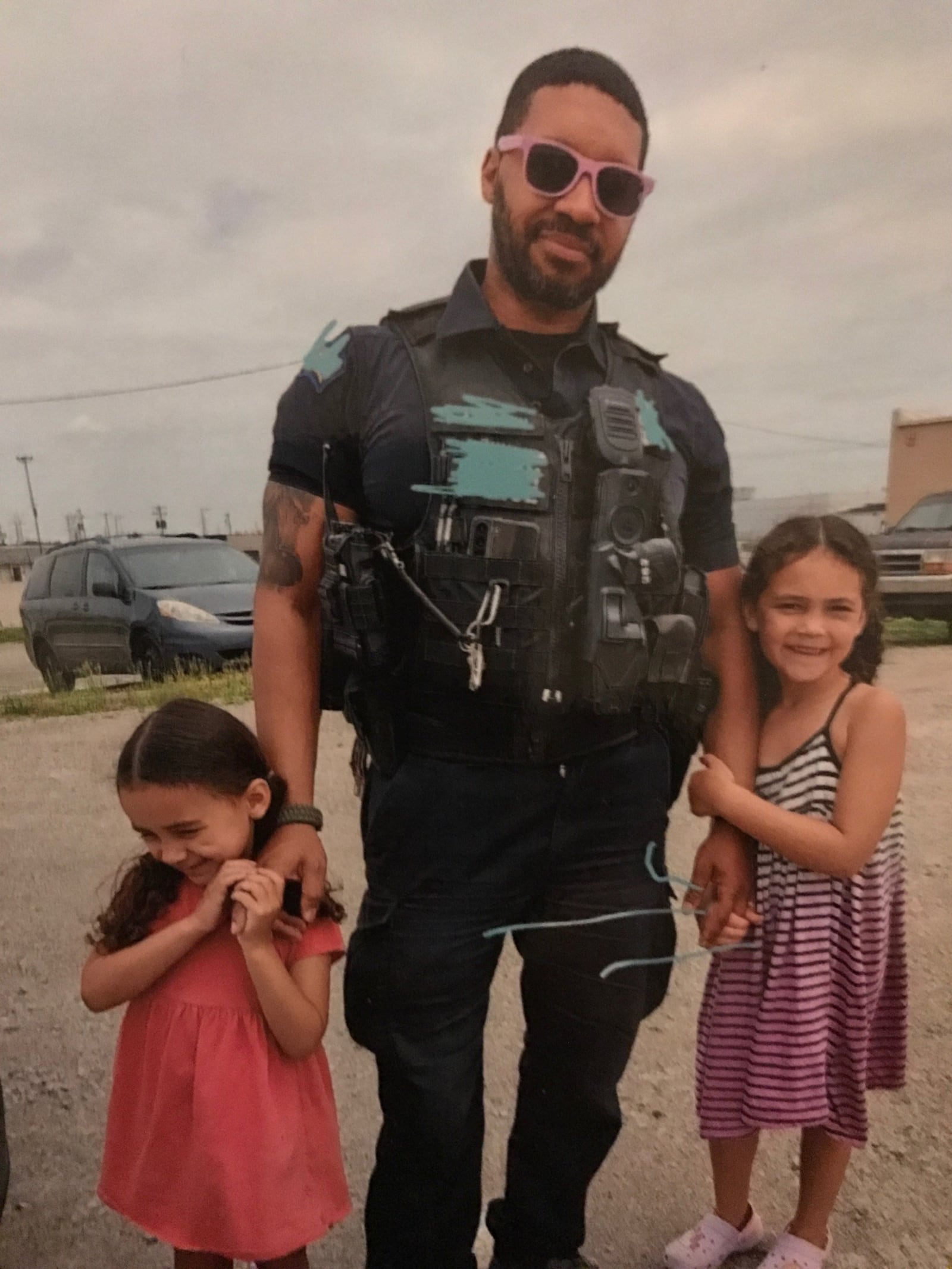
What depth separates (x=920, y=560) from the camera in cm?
291

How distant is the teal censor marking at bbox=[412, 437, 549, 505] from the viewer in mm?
1248

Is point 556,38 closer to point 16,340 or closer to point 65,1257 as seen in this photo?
point 16,340

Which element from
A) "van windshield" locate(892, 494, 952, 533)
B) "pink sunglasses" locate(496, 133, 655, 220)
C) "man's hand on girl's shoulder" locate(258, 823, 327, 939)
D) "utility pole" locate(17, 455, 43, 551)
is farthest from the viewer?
"van windshield" locate(892, 494, 952, 533)

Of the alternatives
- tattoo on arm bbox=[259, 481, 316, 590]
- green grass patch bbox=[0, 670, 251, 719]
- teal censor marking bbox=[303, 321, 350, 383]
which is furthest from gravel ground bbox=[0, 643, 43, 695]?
teal censor marking bbox=[303, 321, 350, 383]

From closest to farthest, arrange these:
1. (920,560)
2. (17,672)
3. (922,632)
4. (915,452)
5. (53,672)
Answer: (915,452), (53,672), (17,672), (920,560), (922,632)

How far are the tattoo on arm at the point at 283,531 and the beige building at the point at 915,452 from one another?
3.36 feet

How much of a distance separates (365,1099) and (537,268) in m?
1.74

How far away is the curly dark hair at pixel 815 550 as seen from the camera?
4.74 feet

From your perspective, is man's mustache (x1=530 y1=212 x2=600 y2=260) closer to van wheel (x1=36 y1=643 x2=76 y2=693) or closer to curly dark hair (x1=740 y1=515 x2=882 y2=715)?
curly dark hair (x1=740 y1=515 x2=882 y2=715)

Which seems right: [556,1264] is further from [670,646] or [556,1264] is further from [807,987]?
[670,646]

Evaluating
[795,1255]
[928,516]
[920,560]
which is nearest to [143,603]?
[795,1255]

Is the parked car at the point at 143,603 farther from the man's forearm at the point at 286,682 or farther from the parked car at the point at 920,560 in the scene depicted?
the parked car at the point at 920,560

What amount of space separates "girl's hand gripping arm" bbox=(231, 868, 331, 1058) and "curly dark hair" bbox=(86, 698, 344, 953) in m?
0.08

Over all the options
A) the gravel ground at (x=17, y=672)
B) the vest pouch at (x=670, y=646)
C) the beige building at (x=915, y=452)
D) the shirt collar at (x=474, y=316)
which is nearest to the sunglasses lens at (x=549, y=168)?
the shirt collar at (x=474, y=316)
